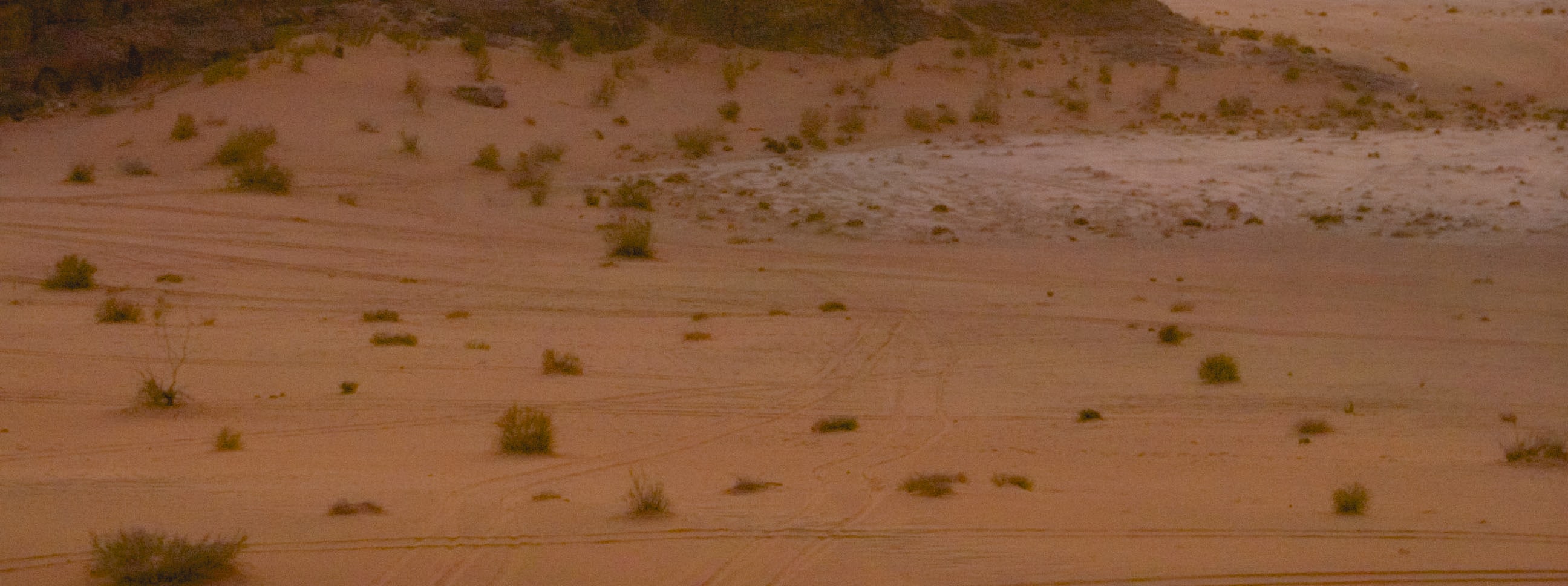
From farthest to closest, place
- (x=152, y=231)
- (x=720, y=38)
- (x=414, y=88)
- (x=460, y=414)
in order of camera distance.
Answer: (x=720, y=38), (x=414, y=88), (x=152, y=231), (x=460, y=414)

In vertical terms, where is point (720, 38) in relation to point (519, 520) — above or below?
above

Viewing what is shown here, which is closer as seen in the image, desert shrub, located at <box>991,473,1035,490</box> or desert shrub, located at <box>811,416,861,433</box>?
desert shrub, located at <box>991,473,1035,490</box>

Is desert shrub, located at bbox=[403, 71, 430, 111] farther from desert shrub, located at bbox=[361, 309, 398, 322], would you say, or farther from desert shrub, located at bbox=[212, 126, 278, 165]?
desert shrub, located at bbox=[361, 309, 398, 322]

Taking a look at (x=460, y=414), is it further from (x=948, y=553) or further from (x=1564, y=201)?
(x=1564, y=201)

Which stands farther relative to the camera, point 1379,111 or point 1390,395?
point 1379,111

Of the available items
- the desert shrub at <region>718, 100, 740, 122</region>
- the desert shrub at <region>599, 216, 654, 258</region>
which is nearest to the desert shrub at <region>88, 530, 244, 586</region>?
the desert shrub at <region>599, 216, 654, 258</region>

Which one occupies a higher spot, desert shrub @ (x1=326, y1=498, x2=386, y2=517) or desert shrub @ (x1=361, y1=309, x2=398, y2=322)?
desert shrub @ (x1=361, y1=309, x2=398, y2=322)

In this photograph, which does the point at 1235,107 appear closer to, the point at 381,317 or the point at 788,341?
the point at 788,341

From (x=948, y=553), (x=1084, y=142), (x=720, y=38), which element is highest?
(x=720, y=38)

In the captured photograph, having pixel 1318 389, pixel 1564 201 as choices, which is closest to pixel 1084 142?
pixel 1564 201
